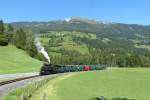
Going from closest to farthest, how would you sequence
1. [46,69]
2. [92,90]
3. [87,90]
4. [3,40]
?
1. [87,90]
2. [92,90]
3. [46,69]
4. [3,40]

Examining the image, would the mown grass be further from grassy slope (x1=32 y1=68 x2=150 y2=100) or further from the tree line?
the tree line

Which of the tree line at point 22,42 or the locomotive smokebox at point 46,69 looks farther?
the tree line at point 22,42

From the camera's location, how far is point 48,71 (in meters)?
81.4

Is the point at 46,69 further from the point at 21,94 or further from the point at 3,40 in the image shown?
the point at 3,40

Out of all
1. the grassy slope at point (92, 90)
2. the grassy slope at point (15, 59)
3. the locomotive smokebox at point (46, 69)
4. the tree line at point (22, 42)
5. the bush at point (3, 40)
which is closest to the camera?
the grassy slope at point (92, 90)

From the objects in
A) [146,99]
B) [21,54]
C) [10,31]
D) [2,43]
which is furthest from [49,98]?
[10,31]

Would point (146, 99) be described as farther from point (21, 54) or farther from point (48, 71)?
point (21, 54)

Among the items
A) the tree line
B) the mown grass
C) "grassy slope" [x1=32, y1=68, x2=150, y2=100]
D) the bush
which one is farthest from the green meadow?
the tree line

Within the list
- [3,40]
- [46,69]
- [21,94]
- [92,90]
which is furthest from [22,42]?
[21,94]

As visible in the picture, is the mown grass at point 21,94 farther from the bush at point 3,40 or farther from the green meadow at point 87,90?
the bush at point 3,40

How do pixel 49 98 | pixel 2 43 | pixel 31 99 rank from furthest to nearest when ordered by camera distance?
pixel 2 43, pixel 49 98, pixel 31 99

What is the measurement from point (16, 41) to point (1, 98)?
458 feet

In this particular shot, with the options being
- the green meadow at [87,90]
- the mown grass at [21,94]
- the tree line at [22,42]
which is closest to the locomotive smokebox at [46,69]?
the green meadow at [87,90]

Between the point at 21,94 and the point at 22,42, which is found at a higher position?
the point at 21,94
